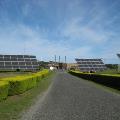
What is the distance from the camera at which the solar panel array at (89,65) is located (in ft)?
318

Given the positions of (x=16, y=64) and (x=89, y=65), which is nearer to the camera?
(x=16, y=64)

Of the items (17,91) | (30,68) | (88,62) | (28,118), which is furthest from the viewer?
(88,62)

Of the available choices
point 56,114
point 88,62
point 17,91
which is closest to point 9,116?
point 56,114

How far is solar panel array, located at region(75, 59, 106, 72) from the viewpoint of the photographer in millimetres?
97006

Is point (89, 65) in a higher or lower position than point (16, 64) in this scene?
lower

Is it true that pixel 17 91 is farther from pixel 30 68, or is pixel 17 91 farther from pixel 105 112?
pixel 30 68

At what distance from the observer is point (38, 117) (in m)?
11.6

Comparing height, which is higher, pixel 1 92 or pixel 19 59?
pixel 19 59

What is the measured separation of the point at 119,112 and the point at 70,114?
2.11 metres

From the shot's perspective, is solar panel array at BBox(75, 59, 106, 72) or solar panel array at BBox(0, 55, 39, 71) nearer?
solar panel array at BBox(0, 55, 39, 71)

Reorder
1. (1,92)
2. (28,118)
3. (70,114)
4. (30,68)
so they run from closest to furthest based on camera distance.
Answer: (28,118)
(70,114)
(1,92)
(30,68)

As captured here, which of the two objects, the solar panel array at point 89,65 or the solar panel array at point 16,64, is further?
the solar panel array at point 89,65

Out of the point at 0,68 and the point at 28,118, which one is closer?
the point at 28,118

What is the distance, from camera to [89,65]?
323ft
